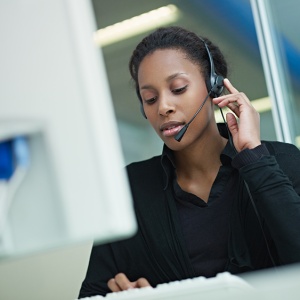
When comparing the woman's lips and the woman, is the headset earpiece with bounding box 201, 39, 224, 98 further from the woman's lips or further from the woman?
the woman's lips

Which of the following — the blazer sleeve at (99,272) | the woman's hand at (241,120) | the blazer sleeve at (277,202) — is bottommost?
the blazer sleeve at (99,272)

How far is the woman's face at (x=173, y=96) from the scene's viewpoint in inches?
63.1

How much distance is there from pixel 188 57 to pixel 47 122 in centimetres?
116

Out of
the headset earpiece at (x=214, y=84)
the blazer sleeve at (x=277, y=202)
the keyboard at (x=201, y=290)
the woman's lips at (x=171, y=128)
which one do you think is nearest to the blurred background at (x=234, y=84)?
the headset earpiece at (x=214, y=84)

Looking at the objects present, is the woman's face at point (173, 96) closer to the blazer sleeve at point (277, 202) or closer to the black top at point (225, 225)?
the black top at point (225, 225)

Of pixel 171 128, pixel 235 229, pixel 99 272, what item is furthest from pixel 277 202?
pixel 99 272

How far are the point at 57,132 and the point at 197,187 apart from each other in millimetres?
1062

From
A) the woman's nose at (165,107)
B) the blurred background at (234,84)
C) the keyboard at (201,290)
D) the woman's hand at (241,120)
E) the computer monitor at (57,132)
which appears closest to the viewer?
the computer monitor at (57,132)

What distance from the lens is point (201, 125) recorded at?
1643 millimetres

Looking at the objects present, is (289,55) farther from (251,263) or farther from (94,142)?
(94,142)

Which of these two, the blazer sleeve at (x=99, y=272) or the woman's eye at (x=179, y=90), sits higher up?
the woman's eye at (x=179, y=90)

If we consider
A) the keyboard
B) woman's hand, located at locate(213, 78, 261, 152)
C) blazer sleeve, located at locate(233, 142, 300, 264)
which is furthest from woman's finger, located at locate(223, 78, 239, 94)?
the keyboard

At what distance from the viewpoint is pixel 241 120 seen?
1.53 m

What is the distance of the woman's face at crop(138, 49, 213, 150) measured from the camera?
1602 mm
